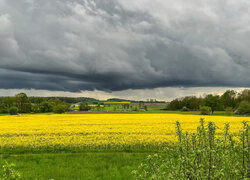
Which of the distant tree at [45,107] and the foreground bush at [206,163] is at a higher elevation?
the foreground bush at [206,163]

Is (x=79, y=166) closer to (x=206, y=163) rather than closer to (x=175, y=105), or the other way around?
(x=206, y=163)

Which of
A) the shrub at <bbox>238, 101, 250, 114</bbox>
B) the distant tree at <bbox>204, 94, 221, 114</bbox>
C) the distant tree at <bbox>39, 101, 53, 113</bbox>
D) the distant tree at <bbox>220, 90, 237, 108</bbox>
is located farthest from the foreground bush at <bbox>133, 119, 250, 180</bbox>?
the distant tree at <bbox>39, 101, 53, 113</bbox>

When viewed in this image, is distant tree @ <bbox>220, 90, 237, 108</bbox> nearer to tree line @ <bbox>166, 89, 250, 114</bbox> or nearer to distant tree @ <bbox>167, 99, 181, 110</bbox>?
Result: tree line @ <bbox>166, 89, 250, 114</bbox>

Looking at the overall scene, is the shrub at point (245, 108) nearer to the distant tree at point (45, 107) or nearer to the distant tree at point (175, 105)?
the distant tree at point (175, 105)

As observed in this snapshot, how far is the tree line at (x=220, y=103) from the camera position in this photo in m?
59.4

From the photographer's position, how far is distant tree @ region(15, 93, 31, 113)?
275ft

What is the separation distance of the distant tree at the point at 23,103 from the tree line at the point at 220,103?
7832 cm

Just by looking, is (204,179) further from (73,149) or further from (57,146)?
(57,146)

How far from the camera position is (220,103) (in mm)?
73500

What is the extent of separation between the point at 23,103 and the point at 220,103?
305 ft

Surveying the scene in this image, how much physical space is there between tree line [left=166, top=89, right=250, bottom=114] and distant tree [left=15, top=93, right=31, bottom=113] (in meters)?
78.3

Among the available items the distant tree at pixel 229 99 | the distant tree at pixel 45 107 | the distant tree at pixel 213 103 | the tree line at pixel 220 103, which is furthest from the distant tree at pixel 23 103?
the distant tree at pixel 229 99

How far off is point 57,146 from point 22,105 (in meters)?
84.5

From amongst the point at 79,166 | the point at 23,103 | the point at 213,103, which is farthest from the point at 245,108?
the point at 23,103
